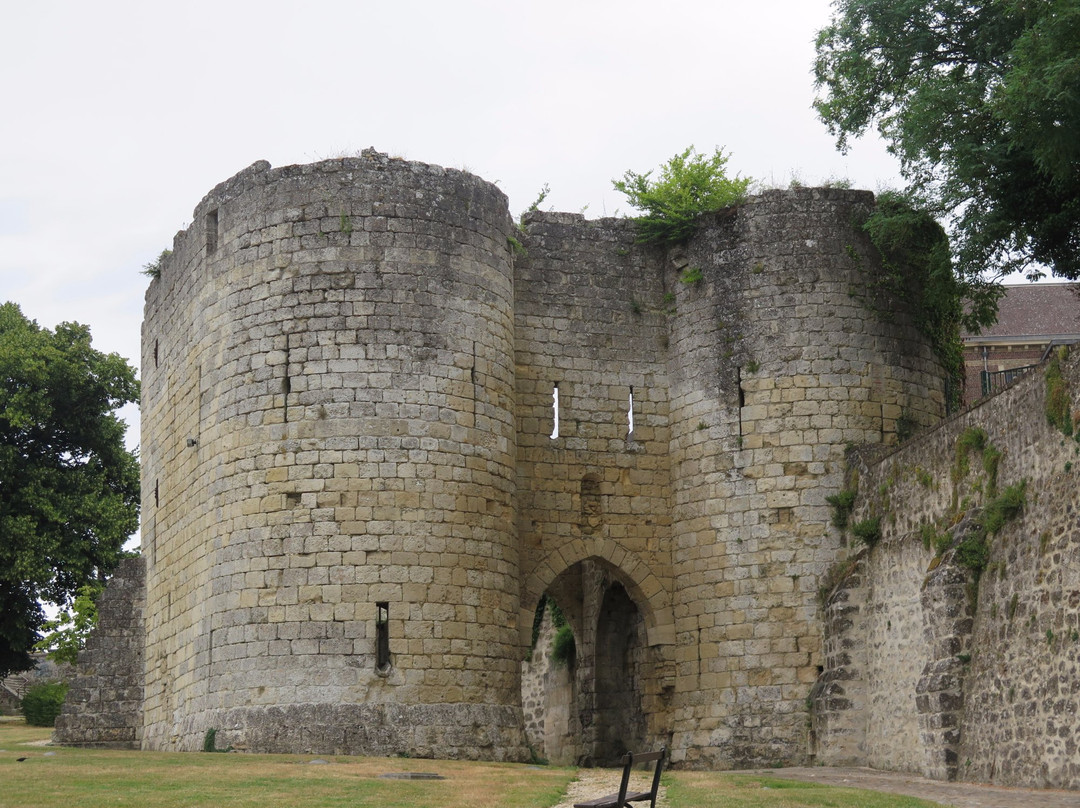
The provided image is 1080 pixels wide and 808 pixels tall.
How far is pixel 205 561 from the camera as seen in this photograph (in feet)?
67.9

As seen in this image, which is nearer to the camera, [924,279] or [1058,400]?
[1058,400]

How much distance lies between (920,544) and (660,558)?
477 cm

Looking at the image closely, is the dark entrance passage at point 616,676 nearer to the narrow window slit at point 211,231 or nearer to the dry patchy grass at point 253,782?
the dry patchy grass at point 253,782

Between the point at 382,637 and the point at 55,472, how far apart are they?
17.7m

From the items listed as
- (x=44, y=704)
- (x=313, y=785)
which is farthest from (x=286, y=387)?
(x=44, y=704)

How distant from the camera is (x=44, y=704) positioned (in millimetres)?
29578

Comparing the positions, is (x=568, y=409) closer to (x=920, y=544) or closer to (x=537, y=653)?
(x=920, y=544)

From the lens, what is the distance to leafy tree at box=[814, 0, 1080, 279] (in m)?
17.0

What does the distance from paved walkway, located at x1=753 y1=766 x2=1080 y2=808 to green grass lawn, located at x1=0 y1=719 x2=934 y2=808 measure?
0.57 meters

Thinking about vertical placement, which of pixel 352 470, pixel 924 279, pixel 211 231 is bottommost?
pixel 352 470

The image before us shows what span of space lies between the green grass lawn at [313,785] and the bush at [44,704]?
466 inches

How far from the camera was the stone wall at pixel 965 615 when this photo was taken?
14828 mm

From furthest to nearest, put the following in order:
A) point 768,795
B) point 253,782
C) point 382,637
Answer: point 382,637 → point 253,782 → point 768,795

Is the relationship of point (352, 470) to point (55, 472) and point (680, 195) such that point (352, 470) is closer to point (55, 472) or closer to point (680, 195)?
point (680, 195)
